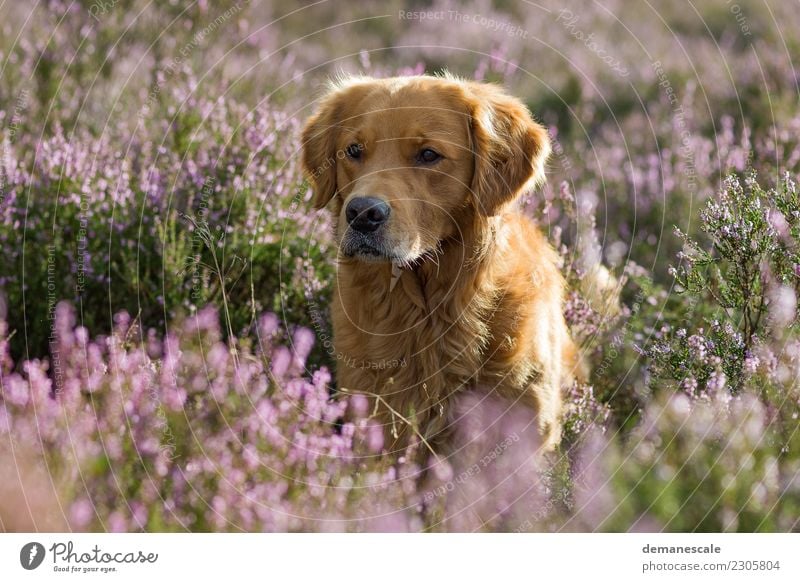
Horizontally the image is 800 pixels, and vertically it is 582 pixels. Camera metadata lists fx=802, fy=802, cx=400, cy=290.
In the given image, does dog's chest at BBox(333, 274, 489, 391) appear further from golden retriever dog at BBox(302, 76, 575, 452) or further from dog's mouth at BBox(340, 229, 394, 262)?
dog's mouth at BBox(340, 229, 394, 262)

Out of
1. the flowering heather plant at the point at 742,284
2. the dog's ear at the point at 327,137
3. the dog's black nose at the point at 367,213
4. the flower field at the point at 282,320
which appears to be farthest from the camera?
the dog's ear at the point at 327,137

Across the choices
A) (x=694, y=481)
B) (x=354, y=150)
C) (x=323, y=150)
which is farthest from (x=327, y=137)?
(x=694, y=481)

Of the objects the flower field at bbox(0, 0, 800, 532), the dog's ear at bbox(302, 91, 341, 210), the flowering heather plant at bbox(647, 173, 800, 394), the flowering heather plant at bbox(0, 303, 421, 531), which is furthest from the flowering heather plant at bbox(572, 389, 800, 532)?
the dog's ear at bbox(302, 91, 341, 210)

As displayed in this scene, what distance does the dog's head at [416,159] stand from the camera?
2.84 m

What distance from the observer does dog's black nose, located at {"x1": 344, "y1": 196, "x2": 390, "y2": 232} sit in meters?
2.75

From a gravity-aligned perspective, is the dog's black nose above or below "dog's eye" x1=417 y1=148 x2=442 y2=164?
below

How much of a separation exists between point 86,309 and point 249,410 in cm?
150

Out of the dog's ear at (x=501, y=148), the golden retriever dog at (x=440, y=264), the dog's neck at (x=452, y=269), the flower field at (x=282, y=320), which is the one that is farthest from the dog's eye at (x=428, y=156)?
the flower field at (x=282, y=320)

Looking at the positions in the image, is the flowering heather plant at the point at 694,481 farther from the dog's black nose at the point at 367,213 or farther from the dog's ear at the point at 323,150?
the dog's ear at the point at 323,150

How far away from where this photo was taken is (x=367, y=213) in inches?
109

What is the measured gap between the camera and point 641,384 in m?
3.45

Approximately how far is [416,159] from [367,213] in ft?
1.16

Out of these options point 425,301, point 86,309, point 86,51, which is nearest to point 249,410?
point 425,301
